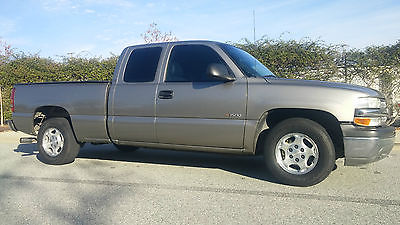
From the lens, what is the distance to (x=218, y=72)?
3896 millimetres

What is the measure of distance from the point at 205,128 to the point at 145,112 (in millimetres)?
946

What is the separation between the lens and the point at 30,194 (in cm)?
365

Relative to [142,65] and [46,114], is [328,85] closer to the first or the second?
[142,65]

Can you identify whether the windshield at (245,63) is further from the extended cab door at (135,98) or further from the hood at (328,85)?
the extended cab door at (135,98)

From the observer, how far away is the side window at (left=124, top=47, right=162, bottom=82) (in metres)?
4.64

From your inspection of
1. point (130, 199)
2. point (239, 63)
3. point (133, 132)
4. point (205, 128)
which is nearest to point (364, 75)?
point (239, 63)

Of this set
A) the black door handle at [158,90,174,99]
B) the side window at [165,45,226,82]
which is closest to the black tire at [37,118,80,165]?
the black door handle at [158,90,174,99]

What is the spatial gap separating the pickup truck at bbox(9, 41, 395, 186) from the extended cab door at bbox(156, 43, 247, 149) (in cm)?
1

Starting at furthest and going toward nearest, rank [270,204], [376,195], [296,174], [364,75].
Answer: [364,75] → [296,174] → [376,195] → [270,204]

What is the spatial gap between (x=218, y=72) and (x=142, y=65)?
1.42 metres

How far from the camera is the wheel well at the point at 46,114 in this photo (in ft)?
17.2

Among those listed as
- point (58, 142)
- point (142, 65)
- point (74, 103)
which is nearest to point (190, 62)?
point (142, 65)

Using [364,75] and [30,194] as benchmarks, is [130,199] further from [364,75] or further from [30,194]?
[364,75]

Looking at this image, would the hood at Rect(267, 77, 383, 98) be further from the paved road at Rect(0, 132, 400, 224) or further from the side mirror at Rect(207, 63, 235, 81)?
the paved road at Rect(0, 132, 400, 224)
